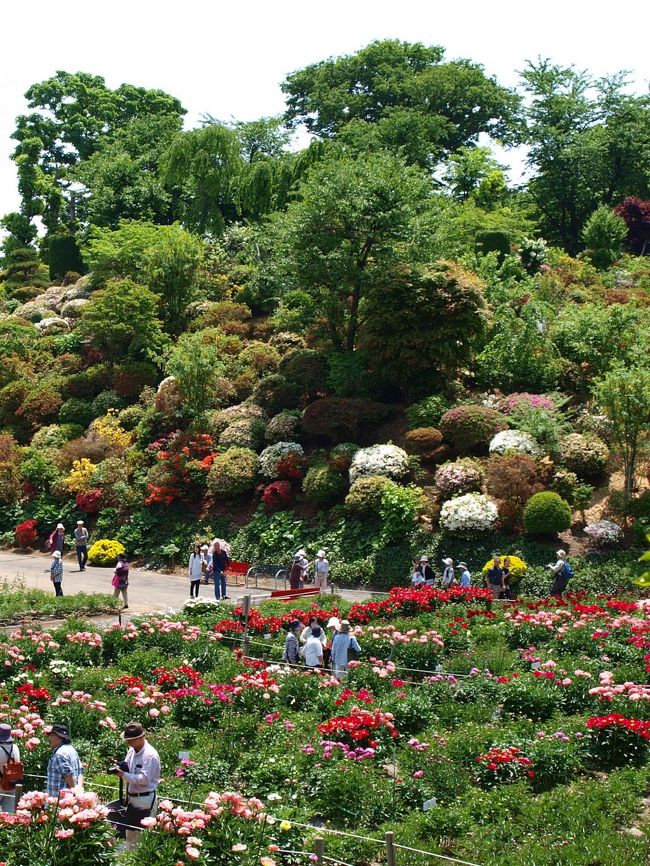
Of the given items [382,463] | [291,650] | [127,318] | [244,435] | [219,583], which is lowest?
[291,650]

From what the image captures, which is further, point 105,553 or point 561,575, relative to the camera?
point 105,553

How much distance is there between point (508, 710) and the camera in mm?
11281

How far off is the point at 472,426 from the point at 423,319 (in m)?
4.02

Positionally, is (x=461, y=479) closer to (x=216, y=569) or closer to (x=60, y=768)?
(x=216, y=569)

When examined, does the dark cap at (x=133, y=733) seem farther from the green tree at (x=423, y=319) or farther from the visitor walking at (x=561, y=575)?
the green tree at (x=423, y=319)

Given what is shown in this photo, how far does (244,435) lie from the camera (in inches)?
1103

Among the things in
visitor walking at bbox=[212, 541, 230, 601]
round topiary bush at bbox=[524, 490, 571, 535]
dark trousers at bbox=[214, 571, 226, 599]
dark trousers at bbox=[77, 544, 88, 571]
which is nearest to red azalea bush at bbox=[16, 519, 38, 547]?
dark trousers at bbox=[77, 544, 88, 571]

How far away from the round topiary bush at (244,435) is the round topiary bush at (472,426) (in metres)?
6.12

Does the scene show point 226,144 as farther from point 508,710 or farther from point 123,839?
point 123,839

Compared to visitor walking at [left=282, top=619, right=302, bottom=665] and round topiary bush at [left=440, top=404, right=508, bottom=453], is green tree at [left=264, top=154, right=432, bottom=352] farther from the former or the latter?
visitor walking at [left=282, top=619, right=302, bottom=665]

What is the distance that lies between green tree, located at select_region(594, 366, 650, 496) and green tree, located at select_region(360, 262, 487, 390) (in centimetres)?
553

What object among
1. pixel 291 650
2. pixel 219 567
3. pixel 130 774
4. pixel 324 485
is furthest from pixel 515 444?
pixel 130 774

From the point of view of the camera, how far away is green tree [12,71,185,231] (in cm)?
6075

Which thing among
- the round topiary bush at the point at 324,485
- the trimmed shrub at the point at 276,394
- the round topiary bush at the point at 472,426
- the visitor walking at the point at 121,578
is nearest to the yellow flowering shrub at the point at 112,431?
the trimmed shrub at the point at 276,394
